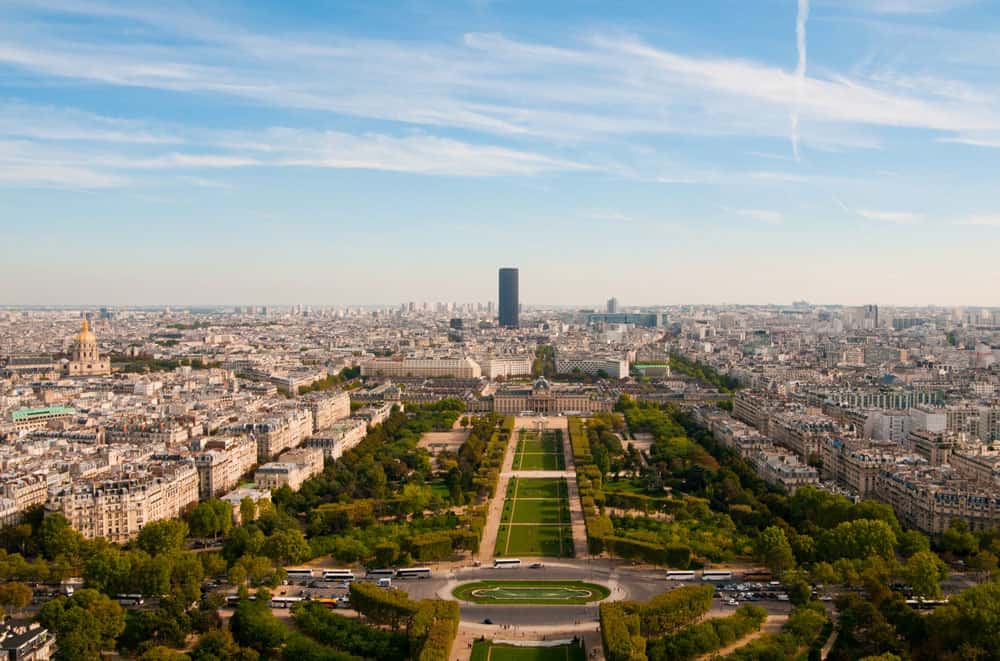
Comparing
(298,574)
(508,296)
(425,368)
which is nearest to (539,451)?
(298,574)

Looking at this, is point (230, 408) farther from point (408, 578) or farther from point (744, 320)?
point (744, 320)

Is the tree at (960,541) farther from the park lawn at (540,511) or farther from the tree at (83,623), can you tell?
the tree at (83,623)

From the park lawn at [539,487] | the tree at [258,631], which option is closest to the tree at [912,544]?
the park lawn at [539,487]

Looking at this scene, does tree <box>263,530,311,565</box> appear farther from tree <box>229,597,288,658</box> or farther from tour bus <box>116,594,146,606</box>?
tree <box>229,597,288,658</box>

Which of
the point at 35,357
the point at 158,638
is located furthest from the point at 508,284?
the point at 158,638

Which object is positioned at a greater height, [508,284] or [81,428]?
[508,284]

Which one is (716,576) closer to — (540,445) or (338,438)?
(338,438)
